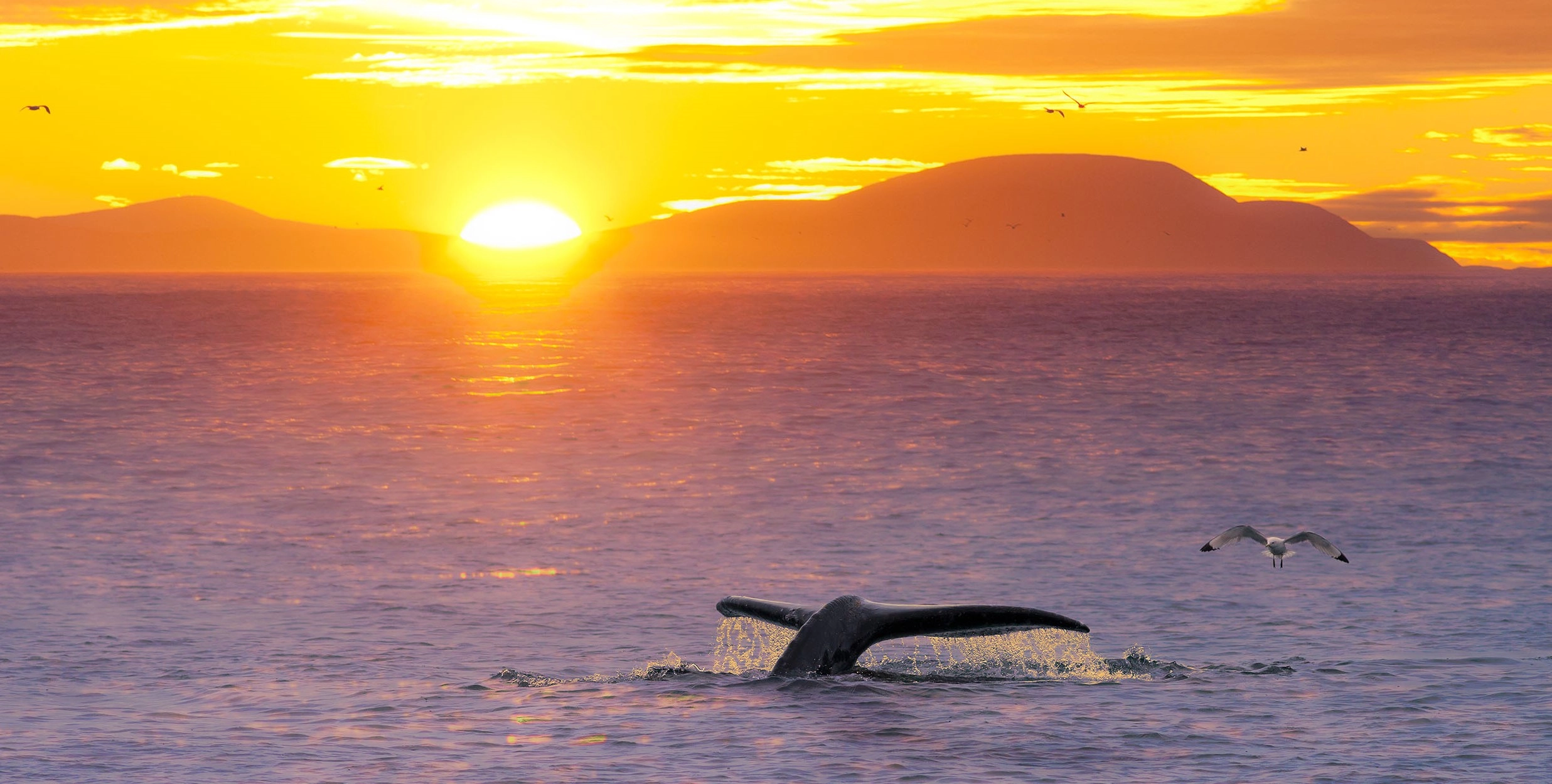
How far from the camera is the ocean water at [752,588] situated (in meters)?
18.1

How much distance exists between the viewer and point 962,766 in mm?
17312

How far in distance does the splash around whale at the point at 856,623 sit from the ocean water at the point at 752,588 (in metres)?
0.46

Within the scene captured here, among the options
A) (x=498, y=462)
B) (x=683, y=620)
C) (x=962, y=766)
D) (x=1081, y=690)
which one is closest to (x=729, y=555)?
(x=683, y=620)

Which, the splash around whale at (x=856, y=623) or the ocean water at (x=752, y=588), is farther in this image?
the splash around whale at (x=856, y=623)

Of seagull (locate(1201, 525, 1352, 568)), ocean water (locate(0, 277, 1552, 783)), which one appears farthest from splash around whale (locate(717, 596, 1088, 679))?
seagull (locate(1201, 525, 1352, 568))

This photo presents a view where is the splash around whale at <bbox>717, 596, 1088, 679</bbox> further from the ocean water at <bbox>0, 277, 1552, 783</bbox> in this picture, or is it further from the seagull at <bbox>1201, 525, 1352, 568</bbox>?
the seagull at <bbox>1201, 525, 1352, 568</bbox>

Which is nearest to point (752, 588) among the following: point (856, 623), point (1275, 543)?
point (856, 623)

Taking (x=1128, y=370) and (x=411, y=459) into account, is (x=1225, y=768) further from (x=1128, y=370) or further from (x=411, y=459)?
(x=1128, y=370)

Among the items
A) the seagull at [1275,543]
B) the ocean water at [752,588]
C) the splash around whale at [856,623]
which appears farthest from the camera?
the seagull at [1275,543]

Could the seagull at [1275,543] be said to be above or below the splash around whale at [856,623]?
above

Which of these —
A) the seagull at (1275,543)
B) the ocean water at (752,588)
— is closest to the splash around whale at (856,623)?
the ocean water at (752,588)

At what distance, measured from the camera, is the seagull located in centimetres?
3002

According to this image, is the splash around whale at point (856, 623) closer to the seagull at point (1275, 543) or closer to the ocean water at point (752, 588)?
the ocean water at point (752, 588)

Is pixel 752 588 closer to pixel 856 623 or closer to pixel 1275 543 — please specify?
→ pixel 856 623
